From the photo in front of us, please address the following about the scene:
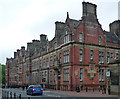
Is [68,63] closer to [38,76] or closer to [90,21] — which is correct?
[90,21]

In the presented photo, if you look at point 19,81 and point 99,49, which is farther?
point 19,81

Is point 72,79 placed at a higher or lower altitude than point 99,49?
lower

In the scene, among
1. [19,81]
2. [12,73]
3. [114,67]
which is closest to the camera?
[114,67]

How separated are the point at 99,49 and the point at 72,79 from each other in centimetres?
991

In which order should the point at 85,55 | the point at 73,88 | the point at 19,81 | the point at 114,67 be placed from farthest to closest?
the point at 19,81 < the point at 85,55 < the point at 73,88 < the point at 114,67

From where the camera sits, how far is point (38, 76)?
191 ft

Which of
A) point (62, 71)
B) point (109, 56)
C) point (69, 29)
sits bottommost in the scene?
point (62, 71)

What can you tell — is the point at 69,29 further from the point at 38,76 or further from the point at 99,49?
the point at 38,76

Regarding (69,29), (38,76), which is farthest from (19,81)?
(69,29)

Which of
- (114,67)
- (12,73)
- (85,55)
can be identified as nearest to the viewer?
(114,67)

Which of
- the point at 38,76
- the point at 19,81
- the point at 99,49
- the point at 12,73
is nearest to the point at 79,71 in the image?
the point at 99,49

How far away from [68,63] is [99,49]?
8447 millimetres

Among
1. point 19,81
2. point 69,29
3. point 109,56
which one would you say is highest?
point 69,29

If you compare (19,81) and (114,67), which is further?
(19,81)
